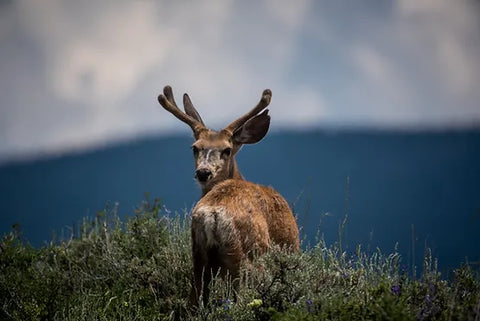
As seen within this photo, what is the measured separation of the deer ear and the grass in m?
1.14

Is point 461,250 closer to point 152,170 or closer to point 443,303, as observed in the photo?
point 443,303

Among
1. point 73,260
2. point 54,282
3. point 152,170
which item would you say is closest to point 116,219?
point 73,260

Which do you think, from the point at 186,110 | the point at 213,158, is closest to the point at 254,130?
the point at 213,158

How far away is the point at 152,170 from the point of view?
126 feet

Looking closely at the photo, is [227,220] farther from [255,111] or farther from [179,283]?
[255,111]

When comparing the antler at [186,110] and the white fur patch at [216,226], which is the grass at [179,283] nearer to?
the white fur patch at [216,226]

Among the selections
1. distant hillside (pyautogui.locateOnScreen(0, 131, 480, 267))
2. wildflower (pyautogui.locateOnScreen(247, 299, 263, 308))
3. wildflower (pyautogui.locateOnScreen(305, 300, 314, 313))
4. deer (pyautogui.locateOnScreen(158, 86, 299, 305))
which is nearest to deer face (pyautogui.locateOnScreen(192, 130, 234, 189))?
deer (pyautogui.locateOnScreen(158, 86, 299, 305))

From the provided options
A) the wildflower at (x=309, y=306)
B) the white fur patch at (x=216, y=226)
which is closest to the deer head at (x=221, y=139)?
the white fur patch at (x=216, y=226)

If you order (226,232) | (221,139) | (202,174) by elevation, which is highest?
(221,139)

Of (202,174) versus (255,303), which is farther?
(202,174)

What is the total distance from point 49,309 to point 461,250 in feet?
51.0

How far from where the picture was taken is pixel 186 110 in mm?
9258

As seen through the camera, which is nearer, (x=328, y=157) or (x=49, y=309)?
(x=49, y=309)

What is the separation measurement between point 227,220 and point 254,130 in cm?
208
